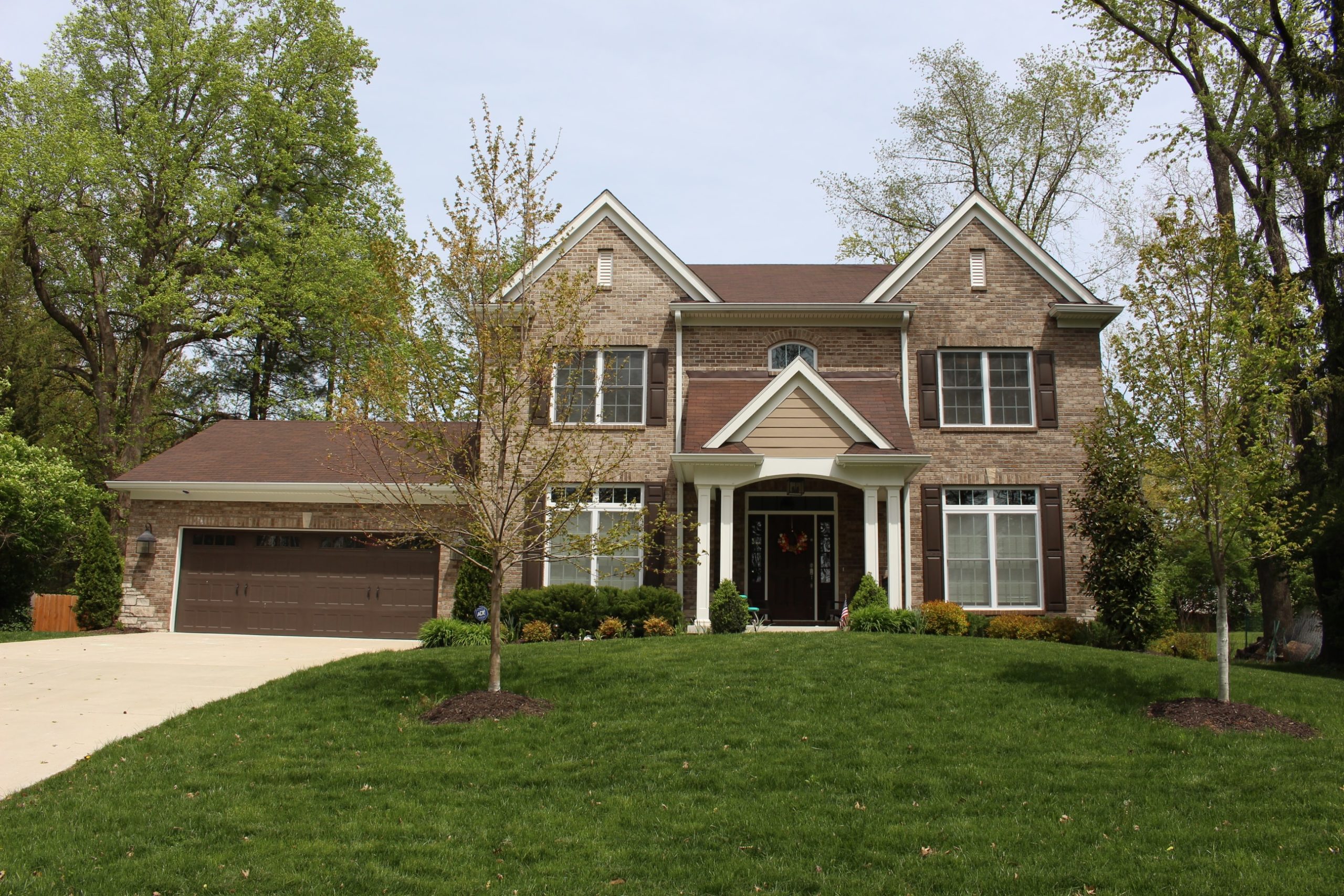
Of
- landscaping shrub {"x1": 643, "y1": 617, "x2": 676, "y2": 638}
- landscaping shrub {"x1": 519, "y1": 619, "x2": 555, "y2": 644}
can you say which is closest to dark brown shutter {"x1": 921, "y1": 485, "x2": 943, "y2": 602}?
landscaping shrub {"x1": 643, "y1": 617, "x2": 676, "y2": 638}

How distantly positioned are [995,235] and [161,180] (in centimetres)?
2136

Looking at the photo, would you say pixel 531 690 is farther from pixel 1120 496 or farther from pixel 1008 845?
pixel 1120 496

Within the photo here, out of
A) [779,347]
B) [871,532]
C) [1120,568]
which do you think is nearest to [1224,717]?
[1120,568]

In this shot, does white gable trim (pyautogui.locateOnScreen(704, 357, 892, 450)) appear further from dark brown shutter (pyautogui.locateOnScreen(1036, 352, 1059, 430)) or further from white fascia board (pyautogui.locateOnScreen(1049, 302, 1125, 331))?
white fascia board (pyautogui.locateOnScreen(1049, 302, 1125, 331))

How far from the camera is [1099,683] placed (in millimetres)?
10609

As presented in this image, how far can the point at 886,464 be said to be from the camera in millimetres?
16062

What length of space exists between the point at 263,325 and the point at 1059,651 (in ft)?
75.2

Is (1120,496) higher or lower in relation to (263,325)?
lower

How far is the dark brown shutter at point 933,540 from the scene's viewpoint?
56.0 feet

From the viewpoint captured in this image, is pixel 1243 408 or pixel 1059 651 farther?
pixel 1059 651

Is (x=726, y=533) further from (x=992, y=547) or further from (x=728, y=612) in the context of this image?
(x=992, y=547)

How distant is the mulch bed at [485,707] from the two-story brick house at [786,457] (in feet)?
22.3

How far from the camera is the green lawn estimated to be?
5766 millimetres

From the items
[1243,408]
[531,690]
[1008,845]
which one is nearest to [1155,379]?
[1243,408]
